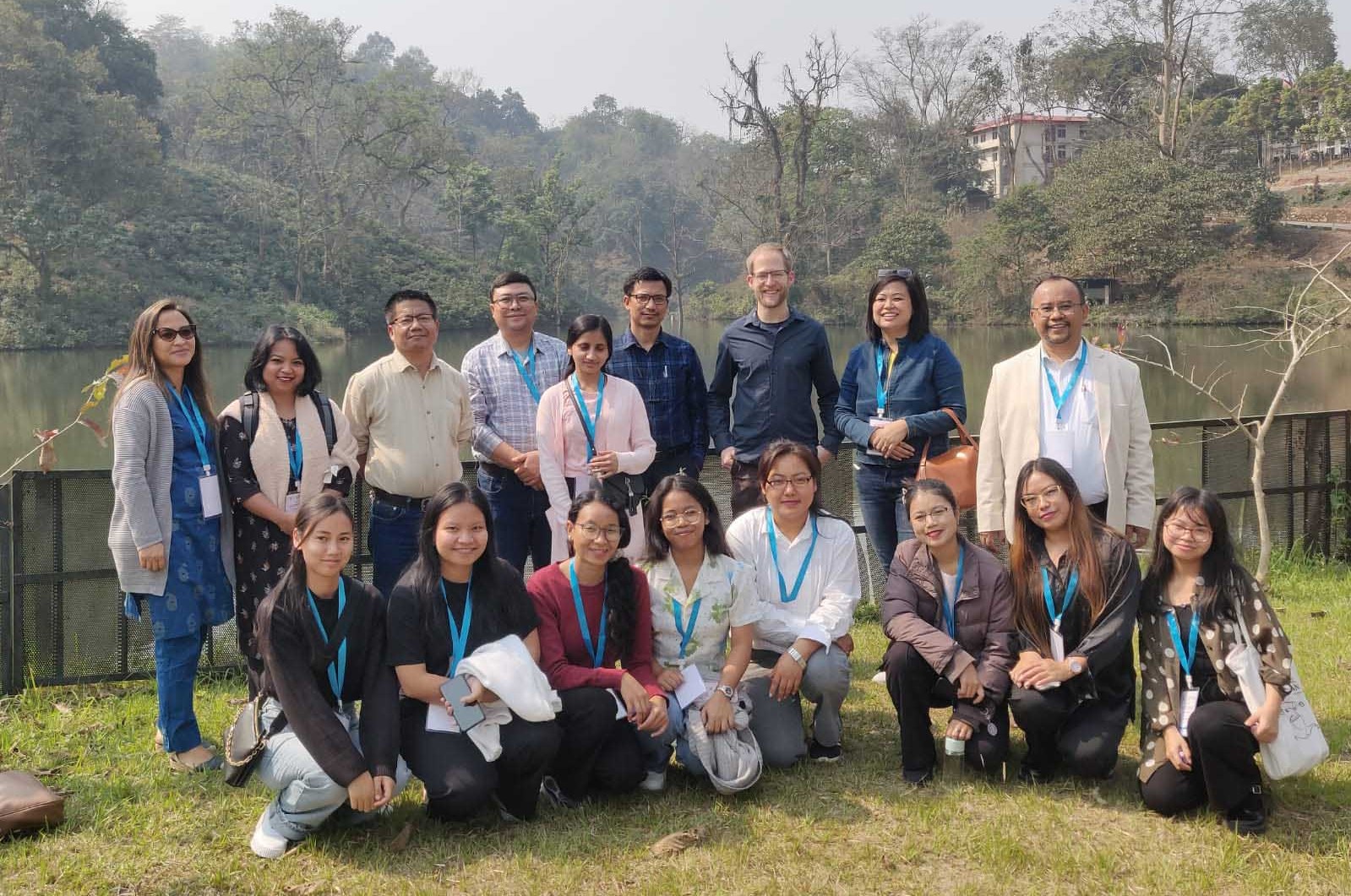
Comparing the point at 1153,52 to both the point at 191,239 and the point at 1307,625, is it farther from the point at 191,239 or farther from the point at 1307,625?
the point at 1307,625

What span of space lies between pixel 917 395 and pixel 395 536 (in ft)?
6.06

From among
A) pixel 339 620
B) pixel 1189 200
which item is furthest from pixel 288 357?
pixel 1189 200

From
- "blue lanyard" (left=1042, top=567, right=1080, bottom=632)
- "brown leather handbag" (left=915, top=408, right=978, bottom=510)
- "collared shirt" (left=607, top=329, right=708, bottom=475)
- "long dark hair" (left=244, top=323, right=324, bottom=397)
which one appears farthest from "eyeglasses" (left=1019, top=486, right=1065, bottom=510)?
"long dark hair" (left=244, top=323, right=324, bottom=397)

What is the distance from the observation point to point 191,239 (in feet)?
101

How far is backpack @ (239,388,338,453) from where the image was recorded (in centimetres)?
330

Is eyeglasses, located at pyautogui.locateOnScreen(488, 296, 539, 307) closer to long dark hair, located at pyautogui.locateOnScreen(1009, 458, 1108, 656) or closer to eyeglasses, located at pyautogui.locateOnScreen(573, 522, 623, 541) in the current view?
eyeglasses, located at pyautogui.locateOnScreen(573, 522, 623, 541)

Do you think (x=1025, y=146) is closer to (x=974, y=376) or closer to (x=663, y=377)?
(x=974, y=376)

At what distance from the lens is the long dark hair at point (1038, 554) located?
9.79ft

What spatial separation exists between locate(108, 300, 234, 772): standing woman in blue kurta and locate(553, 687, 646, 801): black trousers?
1.12 metres

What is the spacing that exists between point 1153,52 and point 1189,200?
915cm

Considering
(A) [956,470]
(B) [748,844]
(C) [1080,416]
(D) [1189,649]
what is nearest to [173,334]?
(B) [748,844]

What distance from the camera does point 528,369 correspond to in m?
3.93

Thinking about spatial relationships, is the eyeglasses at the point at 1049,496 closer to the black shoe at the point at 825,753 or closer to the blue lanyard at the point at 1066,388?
the blue lanyard at the point at 1066,388

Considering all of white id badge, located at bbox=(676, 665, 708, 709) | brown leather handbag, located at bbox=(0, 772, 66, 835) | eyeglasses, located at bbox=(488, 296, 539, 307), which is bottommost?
brown leather handbag, located at bbox=(0, 772, 66, 835)
